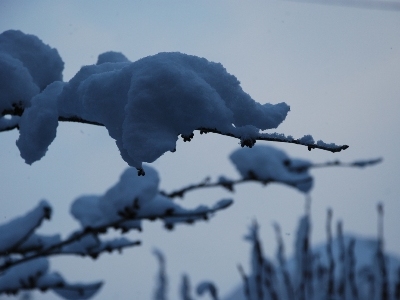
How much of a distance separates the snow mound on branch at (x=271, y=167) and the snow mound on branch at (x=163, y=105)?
5.12ft

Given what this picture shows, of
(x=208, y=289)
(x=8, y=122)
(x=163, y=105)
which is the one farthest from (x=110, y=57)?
(x=208, y=289)

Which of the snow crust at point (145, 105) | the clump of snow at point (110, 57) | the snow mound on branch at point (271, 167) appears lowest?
the snow crust at point (145, 105)

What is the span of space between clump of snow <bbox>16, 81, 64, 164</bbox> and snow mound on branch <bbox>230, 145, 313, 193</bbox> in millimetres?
1607

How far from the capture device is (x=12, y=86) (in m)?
1.26

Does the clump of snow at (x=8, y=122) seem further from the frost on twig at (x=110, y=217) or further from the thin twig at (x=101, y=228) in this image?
the thin twig at (x=101, y=228)

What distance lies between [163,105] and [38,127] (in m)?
0.42

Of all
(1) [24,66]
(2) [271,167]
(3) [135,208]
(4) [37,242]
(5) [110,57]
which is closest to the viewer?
(1) [24,66]

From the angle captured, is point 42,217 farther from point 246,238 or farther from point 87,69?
point 246,238

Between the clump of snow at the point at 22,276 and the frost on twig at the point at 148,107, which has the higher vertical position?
the frost on twig at the point at 148,107

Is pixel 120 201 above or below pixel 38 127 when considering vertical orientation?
below

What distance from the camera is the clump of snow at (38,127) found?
1195mm

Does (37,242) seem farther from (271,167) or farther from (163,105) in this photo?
(163,105)

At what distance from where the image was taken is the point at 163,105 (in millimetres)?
1020

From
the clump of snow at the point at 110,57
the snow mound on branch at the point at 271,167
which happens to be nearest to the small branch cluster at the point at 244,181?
the snow mound on branch at the point at 271,167
